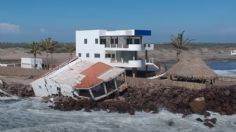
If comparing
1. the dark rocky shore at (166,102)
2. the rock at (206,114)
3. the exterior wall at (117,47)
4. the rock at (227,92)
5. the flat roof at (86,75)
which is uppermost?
the exterior wall at (117,47)

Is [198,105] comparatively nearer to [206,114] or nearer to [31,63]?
[206,114]

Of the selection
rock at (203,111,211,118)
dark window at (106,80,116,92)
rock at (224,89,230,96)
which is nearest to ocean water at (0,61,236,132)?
rock at (203,111,211,118)

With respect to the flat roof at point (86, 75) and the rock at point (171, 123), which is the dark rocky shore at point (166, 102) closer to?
the flat roof at point (86, 75)

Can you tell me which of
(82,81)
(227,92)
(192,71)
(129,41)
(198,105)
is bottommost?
(198,105)

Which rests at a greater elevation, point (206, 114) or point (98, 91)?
point (98, 91)

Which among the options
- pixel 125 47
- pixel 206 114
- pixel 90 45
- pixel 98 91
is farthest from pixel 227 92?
pixel 90 45

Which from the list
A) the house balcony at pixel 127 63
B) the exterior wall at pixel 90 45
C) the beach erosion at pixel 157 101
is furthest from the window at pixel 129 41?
the beach erosion at pixel 157 101

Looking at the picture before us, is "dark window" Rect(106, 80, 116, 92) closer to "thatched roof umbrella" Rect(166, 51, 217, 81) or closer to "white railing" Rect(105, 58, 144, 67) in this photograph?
"thatched roof umbrella" Rect(166, 51, 217, 81)

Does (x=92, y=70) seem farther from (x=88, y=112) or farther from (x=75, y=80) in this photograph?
(x=88, y=112)
